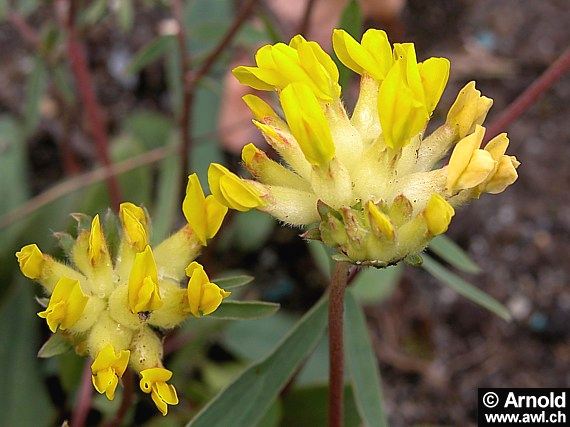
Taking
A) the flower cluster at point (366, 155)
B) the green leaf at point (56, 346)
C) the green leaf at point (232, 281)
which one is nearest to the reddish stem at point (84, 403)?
the green leaf at point (56, 346)

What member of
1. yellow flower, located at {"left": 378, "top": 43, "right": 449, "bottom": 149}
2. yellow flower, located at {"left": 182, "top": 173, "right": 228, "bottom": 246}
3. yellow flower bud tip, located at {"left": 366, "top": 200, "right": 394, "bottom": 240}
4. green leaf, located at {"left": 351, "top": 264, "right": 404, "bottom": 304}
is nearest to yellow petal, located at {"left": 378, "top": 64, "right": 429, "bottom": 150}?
yellow flower, located at {"left": 378, "top": 43, "right": 449, "bottom": 149}

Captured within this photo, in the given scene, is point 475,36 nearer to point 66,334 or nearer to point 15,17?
point 15,17

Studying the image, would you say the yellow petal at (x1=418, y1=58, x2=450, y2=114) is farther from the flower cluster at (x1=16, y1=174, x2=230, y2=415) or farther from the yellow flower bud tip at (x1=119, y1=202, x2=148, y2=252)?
the yellow flower bud tip at (x1=119, y1=202, x2=148, y2=252)

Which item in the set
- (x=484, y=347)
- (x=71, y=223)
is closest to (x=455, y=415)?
(x=484, y=347)

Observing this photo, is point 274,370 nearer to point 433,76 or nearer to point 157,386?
point 157,386

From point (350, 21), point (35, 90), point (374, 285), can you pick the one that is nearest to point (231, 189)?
point (350, 21)

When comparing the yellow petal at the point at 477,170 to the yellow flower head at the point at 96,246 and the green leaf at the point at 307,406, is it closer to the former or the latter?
the yellow flower head at the point at 96,246
